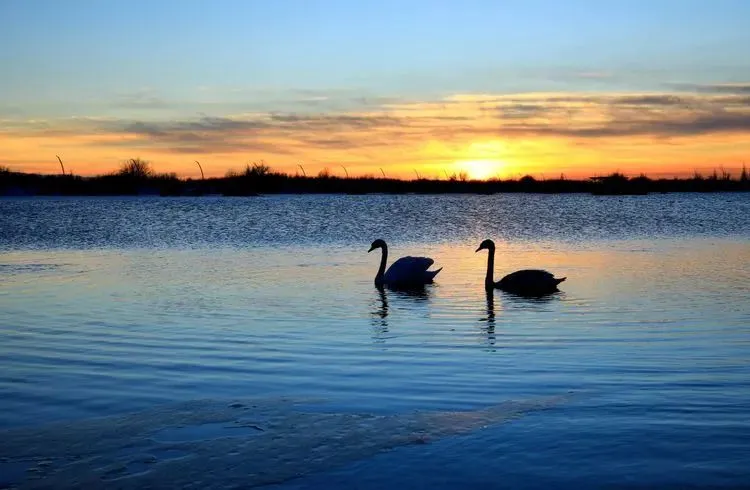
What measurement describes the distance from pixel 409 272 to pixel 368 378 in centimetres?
847

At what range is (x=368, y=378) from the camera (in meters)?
8.14

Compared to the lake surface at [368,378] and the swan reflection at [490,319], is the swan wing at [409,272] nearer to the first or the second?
the lake surface at [368,378]

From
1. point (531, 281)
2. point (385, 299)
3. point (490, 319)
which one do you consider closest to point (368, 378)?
point (490, 319)

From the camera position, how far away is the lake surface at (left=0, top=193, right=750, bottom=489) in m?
5.64

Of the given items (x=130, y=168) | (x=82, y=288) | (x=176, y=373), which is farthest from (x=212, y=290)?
(x=130, y=168)

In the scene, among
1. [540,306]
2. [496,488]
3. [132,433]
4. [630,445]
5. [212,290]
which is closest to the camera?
[496,488]

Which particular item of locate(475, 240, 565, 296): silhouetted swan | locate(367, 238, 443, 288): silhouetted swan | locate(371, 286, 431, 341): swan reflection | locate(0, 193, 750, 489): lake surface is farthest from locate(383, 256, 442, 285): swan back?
locate(475, 240, 565, 296): silhouetted swan

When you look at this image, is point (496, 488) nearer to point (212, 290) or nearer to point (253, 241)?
point (212, 290)

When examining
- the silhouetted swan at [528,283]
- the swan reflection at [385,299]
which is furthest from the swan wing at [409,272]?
the silhouetted swan at [528,283]

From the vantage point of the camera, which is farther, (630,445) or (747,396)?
(747,396)

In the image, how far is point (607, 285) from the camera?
15.8 m

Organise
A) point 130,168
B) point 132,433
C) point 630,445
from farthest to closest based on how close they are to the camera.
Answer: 1. point 130,168
2. point 132,433
3. point 630,445

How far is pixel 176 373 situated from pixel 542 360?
365 centimetres

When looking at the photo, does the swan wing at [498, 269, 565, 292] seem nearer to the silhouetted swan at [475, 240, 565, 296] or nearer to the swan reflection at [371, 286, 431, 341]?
the silhouetted swan at [475, 240, 565, 296]
